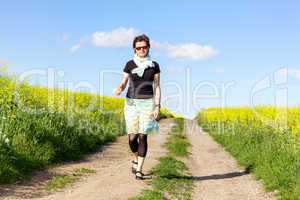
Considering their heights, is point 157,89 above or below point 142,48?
below

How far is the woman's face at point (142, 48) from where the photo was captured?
10695 millimetres

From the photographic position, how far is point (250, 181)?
41.7ft

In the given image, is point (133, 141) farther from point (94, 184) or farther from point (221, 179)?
point (221, 179)

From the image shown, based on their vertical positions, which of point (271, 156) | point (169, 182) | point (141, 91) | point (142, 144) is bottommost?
point (169, 182)

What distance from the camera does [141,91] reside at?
420 inches

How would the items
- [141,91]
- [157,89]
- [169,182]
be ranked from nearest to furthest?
[141,91] → [157,89] → [169,182]

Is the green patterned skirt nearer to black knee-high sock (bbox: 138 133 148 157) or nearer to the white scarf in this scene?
black knee-high sock (bbox: 138 133 148 157)

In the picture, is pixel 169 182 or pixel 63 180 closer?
pixel 169 182

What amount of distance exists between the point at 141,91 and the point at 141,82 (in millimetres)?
200

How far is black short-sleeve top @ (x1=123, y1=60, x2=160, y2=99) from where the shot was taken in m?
10.7

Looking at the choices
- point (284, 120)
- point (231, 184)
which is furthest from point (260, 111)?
point (231, 184)

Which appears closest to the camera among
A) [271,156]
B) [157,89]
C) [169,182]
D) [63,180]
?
[157,89]

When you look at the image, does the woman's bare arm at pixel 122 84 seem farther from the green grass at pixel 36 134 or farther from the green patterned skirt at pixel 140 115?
the green grass at pixel 36 134

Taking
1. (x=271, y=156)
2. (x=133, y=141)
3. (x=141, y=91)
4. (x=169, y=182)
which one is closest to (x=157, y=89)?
(x=141, y=91)
